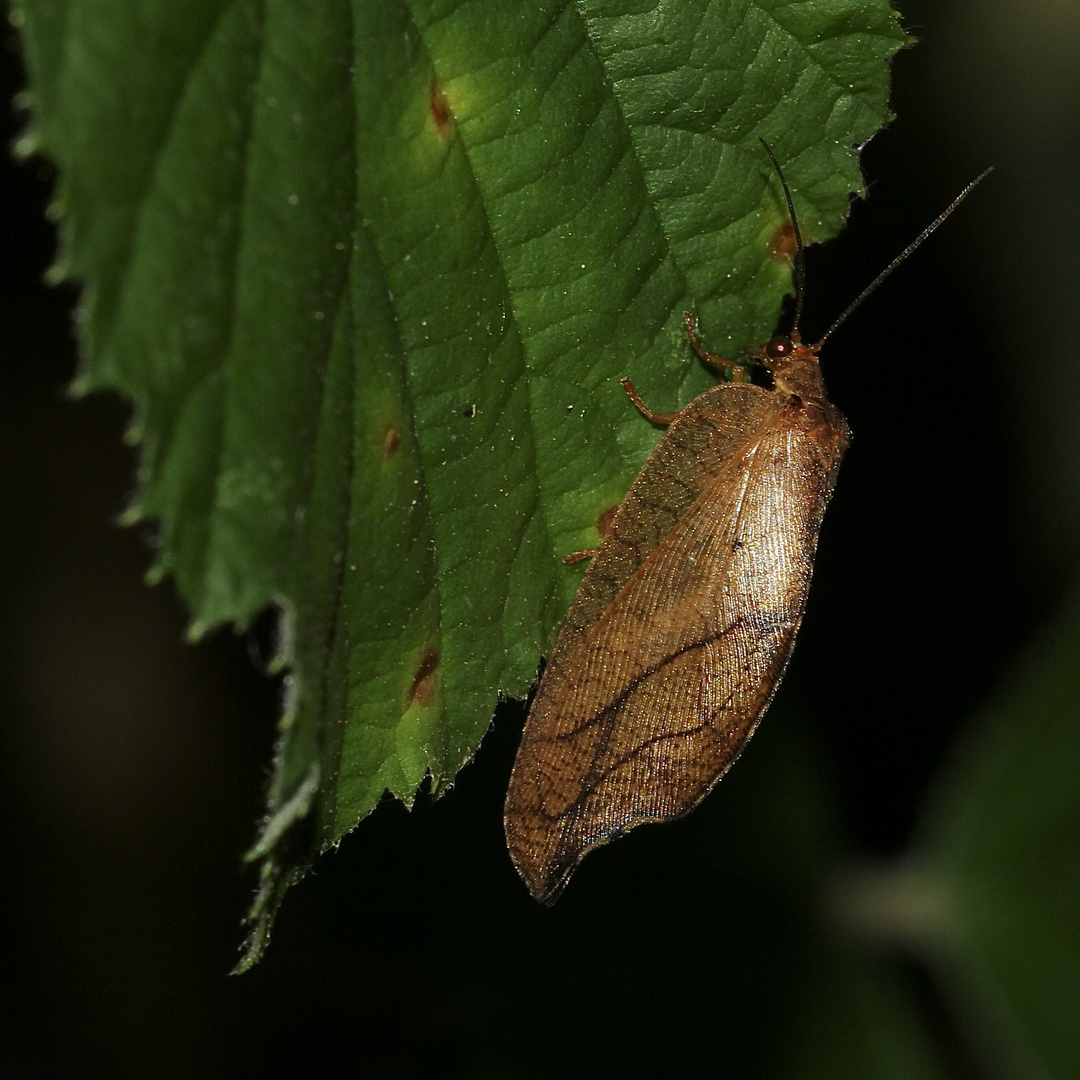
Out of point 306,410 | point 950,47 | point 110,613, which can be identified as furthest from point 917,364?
point 306,410

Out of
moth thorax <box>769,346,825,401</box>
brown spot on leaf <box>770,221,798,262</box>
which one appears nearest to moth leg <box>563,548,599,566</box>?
brown spot on leaf <box>770,221,798,262</box>

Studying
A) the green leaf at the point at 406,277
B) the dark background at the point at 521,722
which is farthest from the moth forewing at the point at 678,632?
the dark background at the point at 521,722

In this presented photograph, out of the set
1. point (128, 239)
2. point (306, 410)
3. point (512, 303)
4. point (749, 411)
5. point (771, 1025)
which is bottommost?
point (771, 1025)

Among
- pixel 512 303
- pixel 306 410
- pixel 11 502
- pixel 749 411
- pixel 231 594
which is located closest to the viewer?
pixel 231 594

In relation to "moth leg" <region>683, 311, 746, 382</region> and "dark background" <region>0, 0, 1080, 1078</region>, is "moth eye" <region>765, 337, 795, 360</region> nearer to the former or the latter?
"moth leg" <region>683, 311, 746, 382</region>

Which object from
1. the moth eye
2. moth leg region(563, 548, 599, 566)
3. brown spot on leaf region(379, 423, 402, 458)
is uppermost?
brown spot on leaf region(379, 423, 402, 458)

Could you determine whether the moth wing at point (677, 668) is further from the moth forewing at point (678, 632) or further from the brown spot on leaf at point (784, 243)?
the brown spot on leaf at point (784, 243)

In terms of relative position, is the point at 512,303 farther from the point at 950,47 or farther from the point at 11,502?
the point at 950,47

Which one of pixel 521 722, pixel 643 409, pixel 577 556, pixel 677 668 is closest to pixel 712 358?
pixel 643 409
